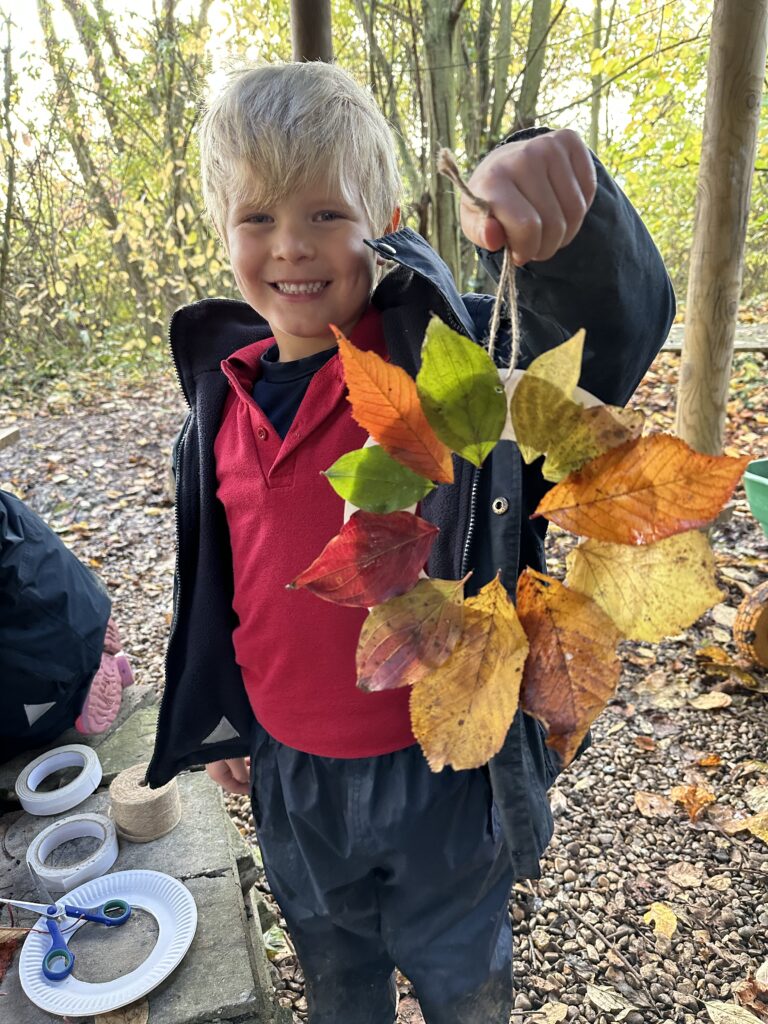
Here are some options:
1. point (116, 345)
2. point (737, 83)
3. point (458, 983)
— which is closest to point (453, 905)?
point (458, 983)

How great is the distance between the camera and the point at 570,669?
477 mm

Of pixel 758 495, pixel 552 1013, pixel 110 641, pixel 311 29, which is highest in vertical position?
pixel 311 29

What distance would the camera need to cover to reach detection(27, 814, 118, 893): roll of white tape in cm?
154

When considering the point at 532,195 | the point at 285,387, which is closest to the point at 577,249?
the point at 532,195

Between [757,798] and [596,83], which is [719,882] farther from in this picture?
[596,83]

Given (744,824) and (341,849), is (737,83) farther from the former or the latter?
(341,849)

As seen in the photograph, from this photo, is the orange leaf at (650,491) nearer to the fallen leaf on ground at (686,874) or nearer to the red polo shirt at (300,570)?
the red polo shirt at (300,570)

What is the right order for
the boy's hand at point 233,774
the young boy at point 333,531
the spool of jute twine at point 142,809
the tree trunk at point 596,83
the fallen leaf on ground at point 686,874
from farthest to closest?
1. the tree trunk at point 596,83
2. the fallen leaf on ground at point 686,874
3. the spool of jute twine at point 142,809
4. the boy's hand at point 233,774
5. the young boy at point 333,531

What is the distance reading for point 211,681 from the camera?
1.26 metres

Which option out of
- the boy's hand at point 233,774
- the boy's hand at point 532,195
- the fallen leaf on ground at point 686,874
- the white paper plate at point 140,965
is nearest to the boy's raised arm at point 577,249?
the boy's hand at point 532,195

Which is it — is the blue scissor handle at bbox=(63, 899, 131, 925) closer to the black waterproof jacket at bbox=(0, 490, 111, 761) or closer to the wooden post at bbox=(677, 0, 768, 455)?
the black waterproof jacket at bbox=(0, 490, 111, 761)

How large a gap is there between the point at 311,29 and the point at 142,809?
1915 mm

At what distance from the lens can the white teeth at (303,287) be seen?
3.29ft

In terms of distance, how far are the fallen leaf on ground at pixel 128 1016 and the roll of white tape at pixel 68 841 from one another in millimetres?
305
